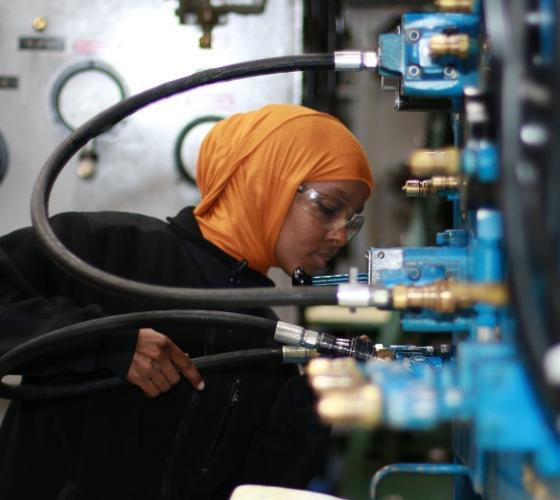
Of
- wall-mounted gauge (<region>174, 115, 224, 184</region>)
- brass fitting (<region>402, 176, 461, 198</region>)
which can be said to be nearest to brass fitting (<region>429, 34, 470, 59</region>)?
brass fitting (<region>402, 176, 461, 198</region>)

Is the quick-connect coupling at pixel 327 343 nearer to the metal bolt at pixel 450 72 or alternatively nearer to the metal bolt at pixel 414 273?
the metal bolt at pixel 414 273

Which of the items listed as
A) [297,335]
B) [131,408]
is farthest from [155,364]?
[297,335]

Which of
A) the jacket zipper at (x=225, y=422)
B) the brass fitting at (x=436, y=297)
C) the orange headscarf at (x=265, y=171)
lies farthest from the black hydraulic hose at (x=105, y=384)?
the brass fitting at (x=436, y=297)

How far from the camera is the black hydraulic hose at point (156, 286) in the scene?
2.29 feet

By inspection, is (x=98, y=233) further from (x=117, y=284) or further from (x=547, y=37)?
(x=547, y=37)

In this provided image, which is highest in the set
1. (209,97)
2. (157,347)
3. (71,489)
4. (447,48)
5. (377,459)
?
(447,48)

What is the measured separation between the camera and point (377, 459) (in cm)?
275

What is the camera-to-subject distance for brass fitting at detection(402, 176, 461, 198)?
86 centimetres

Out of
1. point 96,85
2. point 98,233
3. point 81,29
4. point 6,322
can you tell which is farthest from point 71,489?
point 81,29

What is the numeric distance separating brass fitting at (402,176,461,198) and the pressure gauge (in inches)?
33.9

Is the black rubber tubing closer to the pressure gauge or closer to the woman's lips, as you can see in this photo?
the woman's lips

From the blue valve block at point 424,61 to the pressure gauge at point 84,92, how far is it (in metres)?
0.94

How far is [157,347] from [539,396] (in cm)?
73

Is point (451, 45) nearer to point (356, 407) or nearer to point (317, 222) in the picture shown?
point (356, 407)
